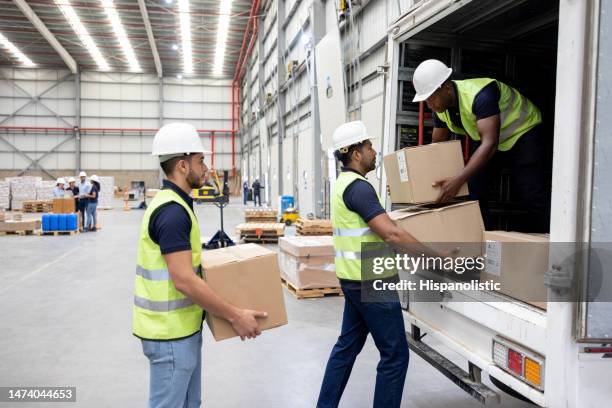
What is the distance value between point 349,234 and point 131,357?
2.64m

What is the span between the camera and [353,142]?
258 cm

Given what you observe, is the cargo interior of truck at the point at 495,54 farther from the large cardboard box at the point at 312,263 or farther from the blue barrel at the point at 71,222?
the blue barrel at the point at 71,222

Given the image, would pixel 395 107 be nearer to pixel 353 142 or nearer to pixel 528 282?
pixel 353 142

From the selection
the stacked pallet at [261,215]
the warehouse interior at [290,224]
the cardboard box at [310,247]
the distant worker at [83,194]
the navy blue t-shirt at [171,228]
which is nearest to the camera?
the navy blue t-shirt at [171,228]

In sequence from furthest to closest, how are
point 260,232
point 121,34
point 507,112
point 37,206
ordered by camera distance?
point 121,34 → point 37,206 → point 260,232 → point 507,112

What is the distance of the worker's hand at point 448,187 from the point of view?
2637 mm

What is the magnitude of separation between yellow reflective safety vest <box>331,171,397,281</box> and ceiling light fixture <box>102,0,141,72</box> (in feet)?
71.0

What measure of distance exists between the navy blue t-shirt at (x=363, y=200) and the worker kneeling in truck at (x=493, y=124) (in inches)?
18.3

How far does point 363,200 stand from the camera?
242cm

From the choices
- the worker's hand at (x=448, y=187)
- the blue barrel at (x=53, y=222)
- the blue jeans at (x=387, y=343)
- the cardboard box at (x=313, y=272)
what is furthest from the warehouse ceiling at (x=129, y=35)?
the blue jeans at (x=387, y=343)

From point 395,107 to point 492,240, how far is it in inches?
51.7

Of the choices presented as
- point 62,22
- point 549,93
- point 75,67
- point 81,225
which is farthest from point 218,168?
point 549,93

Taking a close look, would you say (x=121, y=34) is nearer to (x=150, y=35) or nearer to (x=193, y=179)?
(x=150, y=35)

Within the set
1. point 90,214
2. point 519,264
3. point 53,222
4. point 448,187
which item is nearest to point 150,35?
point 90,214
